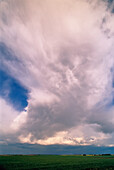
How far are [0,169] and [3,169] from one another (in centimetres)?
144

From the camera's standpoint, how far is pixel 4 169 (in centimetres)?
4388

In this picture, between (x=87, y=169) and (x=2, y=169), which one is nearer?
(x=2, y=169)

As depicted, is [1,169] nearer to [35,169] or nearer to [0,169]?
[0,169]

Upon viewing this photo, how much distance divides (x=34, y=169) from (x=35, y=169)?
0.35 meters

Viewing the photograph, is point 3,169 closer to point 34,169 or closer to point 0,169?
point 0,169

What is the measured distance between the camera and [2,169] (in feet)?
144

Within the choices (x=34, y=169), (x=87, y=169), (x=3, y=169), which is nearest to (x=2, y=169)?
(x=3, y=169)

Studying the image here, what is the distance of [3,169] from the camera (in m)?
43.9

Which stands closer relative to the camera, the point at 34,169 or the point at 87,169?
the point at 34,169

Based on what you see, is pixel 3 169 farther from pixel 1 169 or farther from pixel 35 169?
pixel 35 169

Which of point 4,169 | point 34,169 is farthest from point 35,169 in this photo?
point 4,169

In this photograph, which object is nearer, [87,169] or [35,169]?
[35,169]

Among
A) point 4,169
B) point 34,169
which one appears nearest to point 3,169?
point 4,169

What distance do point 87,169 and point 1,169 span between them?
106ft
